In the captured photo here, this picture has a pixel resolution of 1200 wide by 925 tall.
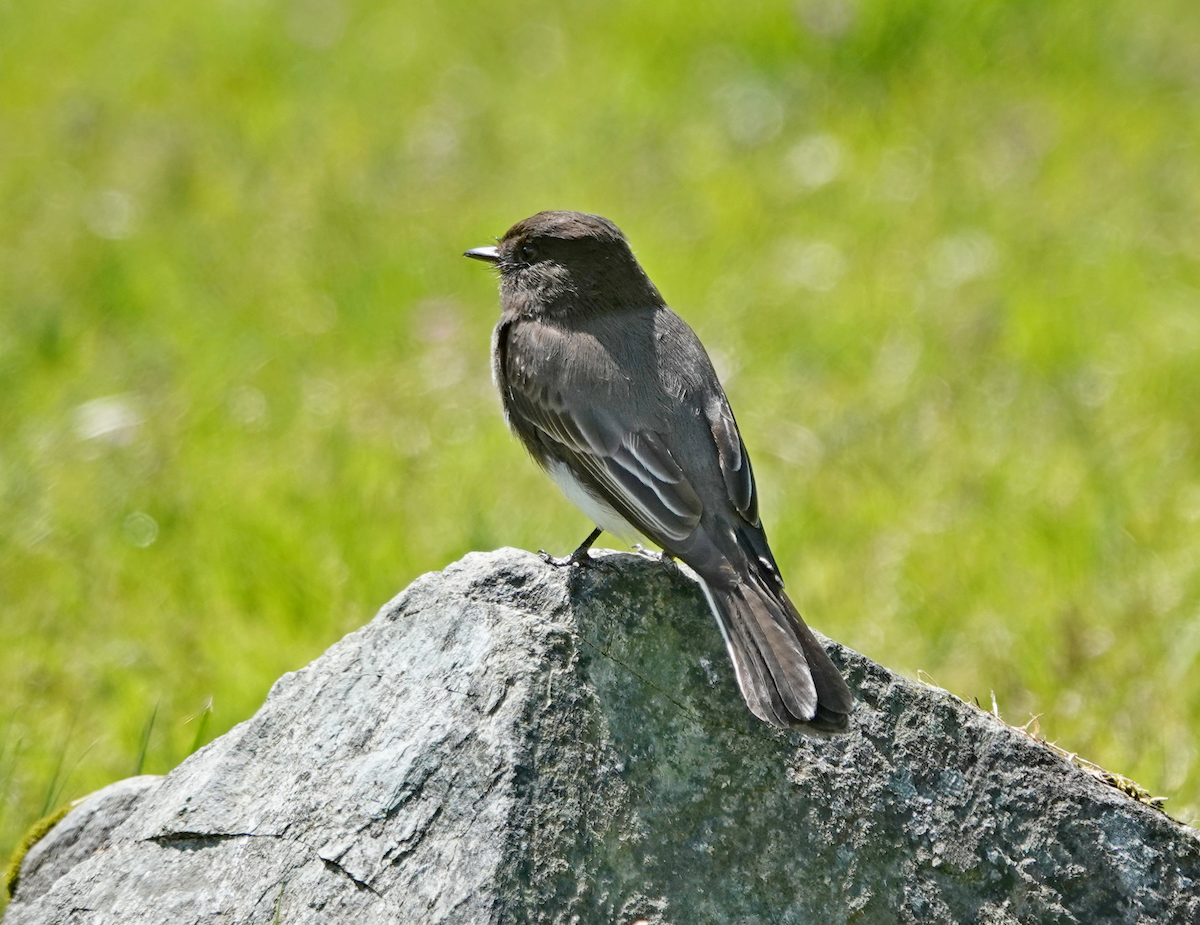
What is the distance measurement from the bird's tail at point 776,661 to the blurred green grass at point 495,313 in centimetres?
215

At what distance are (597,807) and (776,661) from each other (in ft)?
1.87

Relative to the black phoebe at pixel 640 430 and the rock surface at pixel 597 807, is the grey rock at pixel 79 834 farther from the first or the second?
the black phoebe at pixel 640 430

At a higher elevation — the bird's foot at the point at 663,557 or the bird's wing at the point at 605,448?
the bird's wing at the point at 605,448

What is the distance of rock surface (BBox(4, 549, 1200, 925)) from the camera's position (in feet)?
11.4

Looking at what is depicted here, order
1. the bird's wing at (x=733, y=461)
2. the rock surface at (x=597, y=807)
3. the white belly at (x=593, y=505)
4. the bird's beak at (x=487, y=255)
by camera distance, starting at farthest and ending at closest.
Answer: the bird's beak at (x=487, y=255) → the white belly at (x=593, y=505) → the bird's wing at (x=733, y=461) → the rock surface at (x=597, y=807)

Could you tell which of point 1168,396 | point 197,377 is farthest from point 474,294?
point 1168,396

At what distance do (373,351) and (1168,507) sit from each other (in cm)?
434

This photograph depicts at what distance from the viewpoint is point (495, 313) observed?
8766 mm

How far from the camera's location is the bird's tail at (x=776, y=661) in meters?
3.54

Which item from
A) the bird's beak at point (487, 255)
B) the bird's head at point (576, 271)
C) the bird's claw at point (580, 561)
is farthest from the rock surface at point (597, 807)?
the bird's beak at point (487, 255)

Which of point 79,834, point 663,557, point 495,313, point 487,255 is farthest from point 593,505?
point 495,313

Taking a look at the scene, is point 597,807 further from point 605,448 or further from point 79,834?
point 79,834

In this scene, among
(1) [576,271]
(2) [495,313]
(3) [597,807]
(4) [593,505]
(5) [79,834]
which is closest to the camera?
(3) [597,807]

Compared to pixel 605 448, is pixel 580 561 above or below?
below
